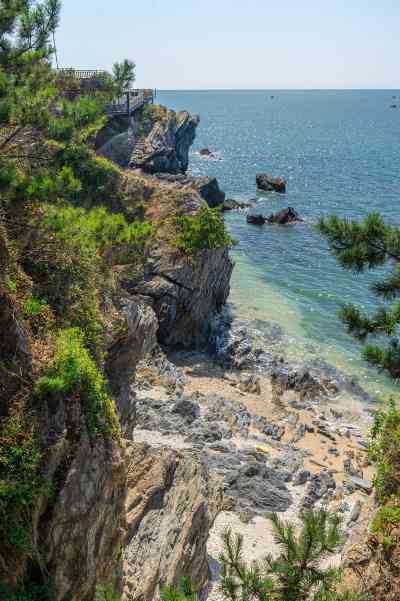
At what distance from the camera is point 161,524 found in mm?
13750

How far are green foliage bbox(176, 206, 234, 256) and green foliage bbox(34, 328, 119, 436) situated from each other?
20991mm

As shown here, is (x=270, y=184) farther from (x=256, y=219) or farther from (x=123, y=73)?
(x=123, y=73)

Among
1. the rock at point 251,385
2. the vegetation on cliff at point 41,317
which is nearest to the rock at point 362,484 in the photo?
the rock at point 251,385

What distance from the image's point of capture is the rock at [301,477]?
21234 millimetres

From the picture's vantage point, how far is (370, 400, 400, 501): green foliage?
1320cm

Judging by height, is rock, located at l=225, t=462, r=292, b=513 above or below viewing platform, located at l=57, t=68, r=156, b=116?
below

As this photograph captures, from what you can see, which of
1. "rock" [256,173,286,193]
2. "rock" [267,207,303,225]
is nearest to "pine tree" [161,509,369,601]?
"rock" [267,207,303,225]

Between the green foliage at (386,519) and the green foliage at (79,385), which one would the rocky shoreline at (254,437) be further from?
the green foliage at (386,519)

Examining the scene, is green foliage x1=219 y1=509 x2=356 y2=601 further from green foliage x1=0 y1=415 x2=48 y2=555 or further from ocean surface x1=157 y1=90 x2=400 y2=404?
ocean surface x1=157 y1=90 x2=400 y2=404

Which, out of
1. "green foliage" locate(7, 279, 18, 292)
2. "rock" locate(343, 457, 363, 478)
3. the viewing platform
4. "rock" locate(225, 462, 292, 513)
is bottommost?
"rock" locate(343, 457, 363, 478)

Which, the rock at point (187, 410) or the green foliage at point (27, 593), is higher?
the green foliage at point (27, 593)

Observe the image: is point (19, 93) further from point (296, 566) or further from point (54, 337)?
point (296, 566)

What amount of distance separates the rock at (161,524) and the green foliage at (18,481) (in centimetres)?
377

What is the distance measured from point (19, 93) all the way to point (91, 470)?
343 inches
